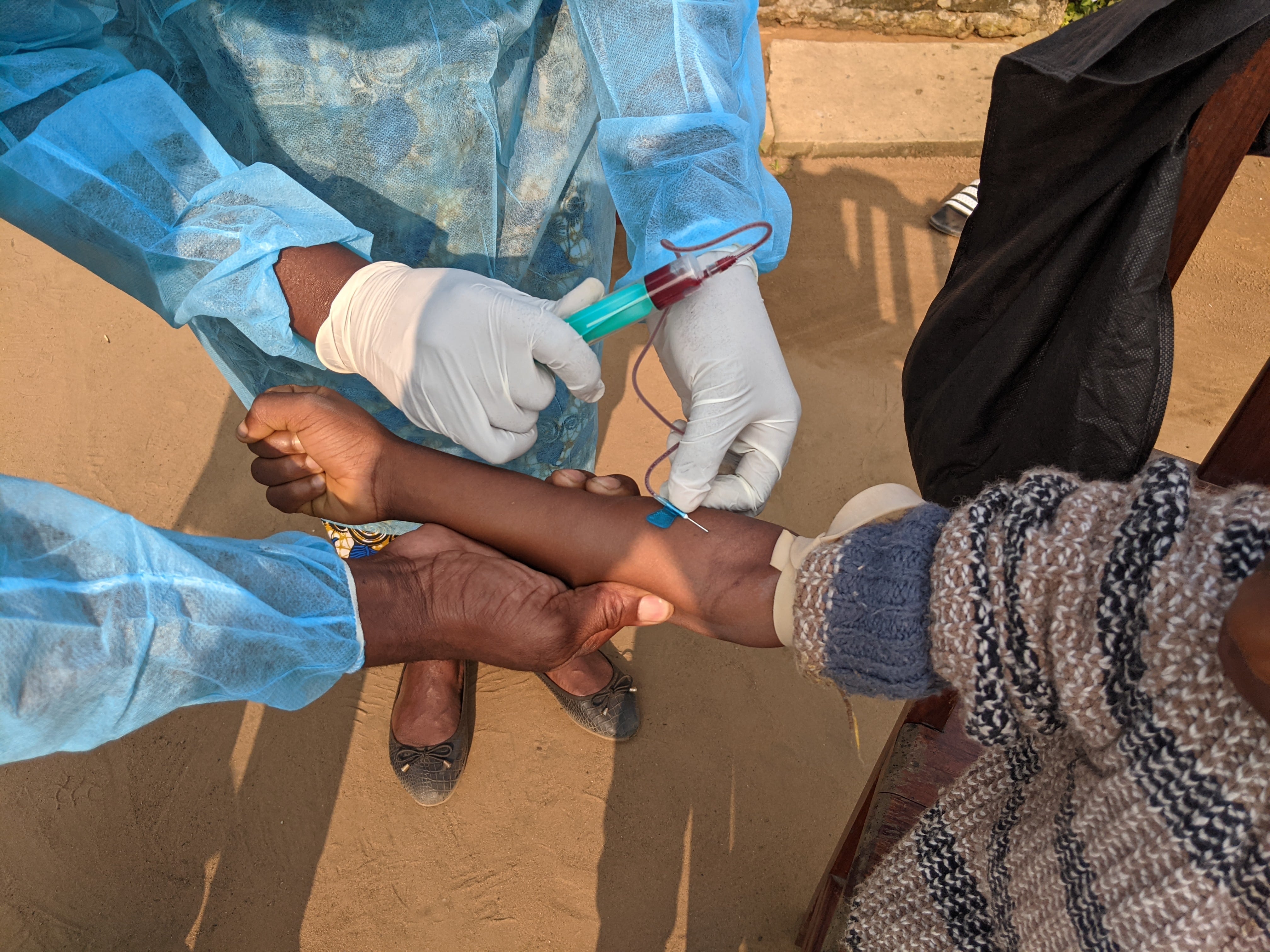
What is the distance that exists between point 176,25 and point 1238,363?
3.15m

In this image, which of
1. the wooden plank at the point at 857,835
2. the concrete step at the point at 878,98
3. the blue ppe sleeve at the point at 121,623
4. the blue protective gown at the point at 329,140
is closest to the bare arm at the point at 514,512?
the blue protective gown at the point at 329,140

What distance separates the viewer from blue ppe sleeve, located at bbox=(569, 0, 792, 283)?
122 centimetres

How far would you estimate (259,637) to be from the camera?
3.16 ft

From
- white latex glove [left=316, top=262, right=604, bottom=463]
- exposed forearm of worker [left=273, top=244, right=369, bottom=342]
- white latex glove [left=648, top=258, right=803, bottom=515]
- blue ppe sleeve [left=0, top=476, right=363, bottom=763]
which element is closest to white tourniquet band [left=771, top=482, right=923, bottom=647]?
white latex glove [left=648, top=258, right=803, bottom=515]

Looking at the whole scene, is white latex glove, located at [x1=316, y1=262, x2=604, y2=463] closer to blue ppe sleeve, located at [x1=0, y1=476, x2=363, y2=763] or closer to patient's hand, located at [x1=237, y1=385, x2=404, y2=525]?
patient's hand, located at [x1=237, y1=385, x2=404, y2=525]

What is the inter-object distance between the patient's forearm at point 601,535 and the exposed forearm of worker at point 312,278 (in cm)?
29

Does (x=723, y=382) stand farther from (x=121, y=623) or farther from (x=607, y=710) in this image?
(x=607, y=710)

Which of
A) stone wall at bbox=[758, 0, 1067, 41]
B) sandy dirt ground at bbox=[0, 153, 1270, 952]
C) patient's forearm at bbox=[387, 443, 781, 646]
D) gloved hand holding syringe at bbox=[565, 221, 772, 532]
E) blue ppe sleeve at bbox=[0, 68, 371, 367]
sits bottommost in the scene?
sandy dirt ground at bbox=[0, 153, 1270, 952]

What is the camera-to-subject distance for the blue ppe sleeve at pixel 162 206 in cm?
109

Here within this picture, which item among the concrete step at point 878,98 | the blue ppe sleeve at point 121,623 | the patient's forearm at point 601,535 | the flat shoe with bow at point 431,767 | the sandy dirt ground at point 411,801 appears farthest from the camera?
the concrete step at point 878,98

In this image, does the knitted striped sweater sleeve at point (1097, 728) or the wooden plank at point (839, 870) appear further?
the wooden plank at point (839, 870)

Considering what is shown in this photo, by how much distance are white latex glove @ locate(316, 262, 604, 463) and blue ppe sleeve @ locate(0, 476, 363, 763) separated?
37cm

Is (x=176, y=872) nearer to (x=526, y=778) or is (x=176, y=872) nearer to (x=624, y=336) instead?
(x=526, y=778)

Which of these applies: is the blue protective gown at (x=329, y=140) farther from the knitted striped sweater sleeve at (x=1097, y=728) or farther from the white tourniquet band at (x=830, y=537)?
the knitted striped sweater sleeve at (x=1097, y=728)
